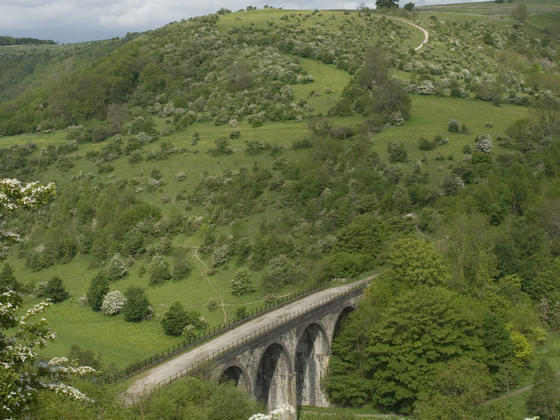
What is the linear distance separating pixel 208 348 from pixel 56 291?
1785 inches

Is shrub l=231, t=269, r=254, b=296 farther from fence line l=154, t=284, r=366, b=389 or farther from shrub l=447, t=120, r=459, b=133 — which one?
shrub l=447, t=120, r=459, b=133

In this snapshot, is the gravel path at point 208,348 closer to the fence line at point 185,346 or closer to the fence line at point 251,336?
the fence line at point 251,336

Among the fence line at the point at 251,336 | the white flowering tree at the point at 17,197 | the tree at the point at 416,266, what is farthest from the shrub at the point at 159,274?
the white flowering tree at the point at 17,197

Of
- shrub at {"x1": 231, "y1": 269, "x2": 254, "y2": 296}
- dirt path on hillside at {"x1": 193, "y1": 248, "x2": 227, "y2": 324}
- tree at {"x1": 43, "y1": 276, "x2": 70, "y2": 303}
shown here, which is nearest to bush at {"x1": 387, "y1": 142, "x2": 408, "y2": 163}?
shrub at {"x1": 231, "y1": 269, "x2": 254, "y2": 296}

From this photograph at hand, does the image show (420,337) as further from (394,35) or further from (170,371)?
(394,35)

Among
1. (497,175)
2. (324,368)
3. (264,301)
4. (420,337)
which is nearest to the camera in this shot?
(420,337)

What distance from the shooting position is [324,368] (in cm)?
6612

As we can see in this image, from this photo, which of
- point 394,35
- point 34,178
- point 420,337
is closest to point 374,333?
point 420,337

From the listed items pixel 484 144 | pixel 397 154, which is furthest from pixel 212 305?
pixel 484 144

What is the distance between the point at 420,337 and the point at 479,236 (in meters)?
23.2

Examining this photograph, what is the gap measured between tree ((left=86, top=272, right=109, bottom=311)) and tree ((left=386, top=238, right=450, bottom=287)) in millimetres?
39977

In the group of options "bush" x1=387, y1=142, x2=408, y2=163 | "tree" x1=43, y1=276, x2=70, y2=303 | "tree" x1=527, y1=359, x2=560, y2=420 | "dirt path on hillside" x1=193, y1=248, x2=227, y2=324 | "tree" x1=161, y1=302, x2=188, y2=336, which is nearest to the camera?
"tree" x1=527, y1=359, x2=560, y2=420

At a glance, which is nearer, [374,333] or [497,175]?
[374,333]

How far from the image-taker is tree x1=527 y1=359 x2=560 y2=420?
176 feet
